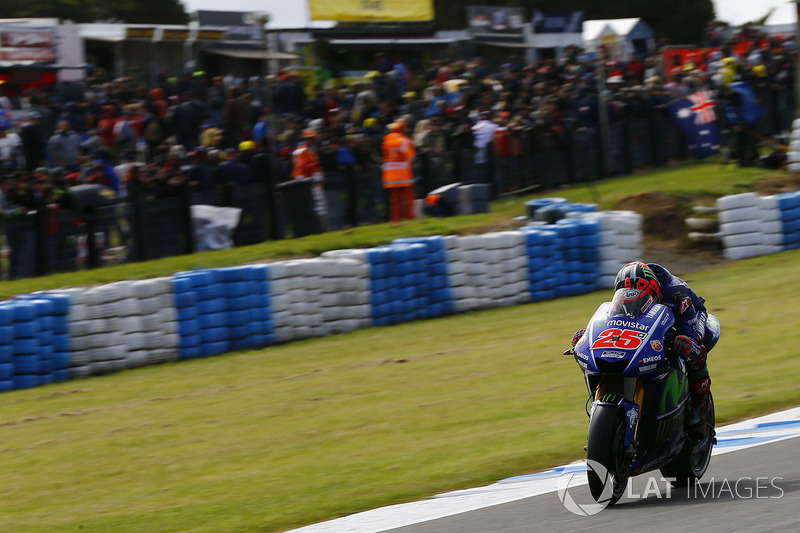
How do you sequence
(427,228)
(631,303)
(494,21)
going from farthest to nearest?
(494,21), (427,228), (631,303)

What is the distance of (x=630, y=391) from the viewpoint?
18.8 feet

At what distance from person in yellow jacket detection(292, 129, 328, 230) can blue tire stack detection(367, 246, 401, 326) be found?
3102 mm

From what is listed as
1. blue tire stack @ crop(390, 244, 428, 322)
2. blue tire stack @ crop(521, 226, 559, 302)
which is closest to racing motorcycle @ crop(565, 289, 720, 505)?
blue tire stack @ crop(390, 244, 428, 322)

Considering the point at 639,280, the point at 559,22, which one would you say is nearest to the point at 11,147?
the point at 639,280

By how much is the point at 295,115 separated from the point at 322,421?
A: 13.7 m

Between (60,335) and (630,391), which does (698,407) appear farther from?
(60,335)

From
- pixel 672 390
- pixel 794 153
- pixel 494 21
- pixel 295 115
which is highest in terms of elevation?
pixel 494 21

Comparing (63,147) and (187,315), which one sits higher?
(63,147)

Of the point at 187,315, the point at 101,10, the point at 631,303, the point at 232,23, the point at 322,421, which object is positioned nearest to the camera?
the point at 631,303

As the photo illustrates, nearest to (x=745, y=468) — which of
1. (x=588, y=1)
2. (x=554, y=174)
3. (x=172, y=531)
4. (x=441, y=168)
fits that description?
(x=172, y=531)

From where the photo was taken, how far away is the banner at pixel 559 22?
37.7 meters

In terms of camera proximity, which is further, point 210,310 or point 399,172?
point 399,172

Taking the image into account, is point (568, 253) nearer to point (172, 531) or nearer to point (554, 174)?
point (554, 174)

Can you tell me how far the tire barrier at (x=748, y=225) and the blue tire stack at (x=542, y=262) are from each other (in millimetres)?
3297
